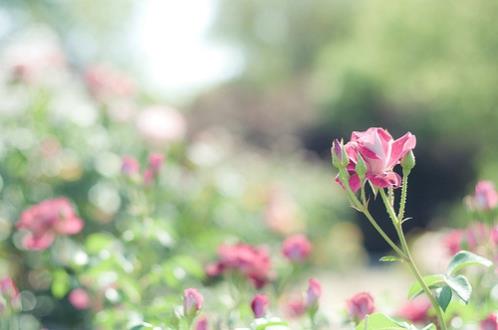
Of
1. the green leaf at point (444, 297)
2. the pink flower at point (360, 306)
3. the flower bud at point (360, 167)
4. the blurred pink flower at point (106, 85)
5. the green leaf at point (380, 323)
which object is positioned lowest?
the green leaf at point (380, 323)

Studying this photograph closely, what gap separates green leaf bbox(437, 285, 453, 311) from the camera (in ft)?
3.51

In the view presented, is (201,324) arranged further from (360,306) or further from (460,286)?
(460,286)

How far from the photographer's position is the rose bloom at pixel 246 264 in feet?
5.17

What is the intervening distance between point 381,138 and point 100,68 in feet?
8.20

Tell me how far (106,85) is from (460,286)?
243 cm

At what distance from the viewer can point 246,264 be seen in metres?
1.58

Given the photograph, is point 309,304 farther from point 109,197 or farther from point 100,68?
point 100,68

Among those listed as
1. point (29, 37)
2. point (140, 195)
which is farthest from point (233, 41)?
point (140, 195)

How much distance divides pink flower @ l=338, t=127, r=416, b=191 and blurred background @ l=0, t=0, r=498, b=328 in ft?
6.32

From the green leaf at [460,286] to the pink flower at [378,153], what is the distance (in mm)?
138

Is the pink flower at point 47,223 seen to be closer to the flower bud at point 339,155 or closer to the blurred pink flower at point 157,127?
the flower bud at point 339,155

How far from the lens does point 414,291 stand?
1111mm

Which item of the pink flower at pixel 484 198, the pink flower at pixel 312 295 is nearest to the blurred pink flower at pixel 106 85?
the pink flower at pixel 484 198

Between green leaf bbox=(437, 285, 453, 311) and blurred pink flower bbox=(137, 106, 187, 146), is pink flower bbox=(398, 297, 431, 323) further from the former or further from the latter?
blurred pink flower bbox=(137, 106, 187, 146)
